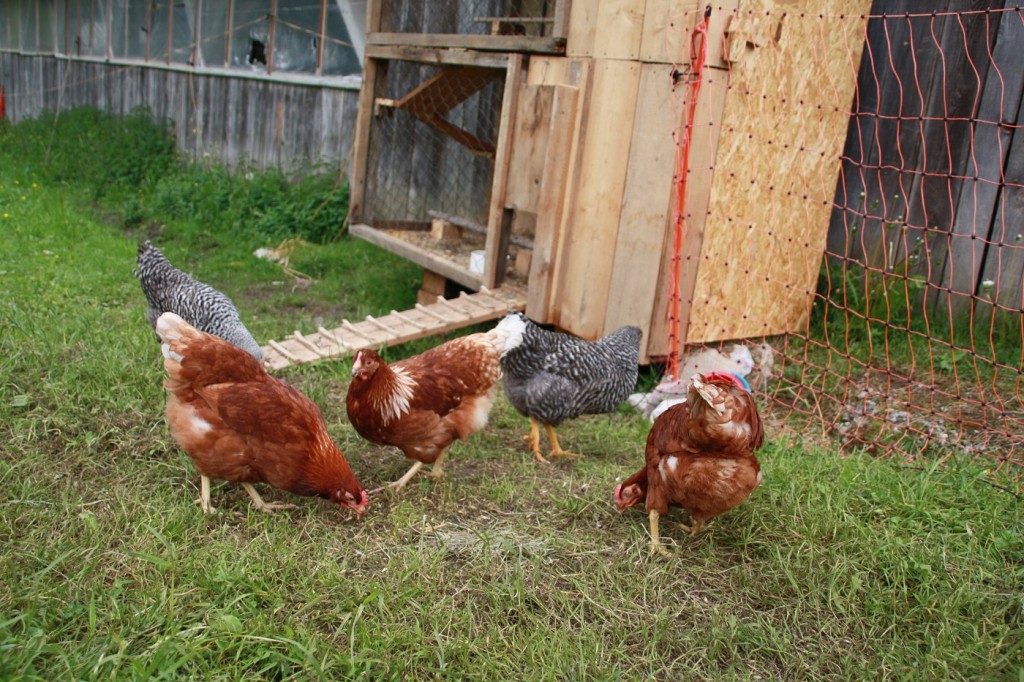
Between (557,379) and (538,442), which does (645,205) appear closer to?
(557,379)

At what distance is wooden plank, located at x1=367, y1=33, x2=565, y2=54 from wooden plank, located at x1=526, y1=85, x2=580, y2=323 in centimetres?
32

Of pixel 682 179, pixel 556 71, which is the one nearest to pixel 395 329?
pixel 556 71

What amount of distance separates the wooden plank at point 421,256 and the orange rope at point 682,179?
1.60m

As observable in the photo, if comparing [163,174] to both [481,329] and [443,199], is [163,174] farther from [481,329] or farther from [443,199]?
[481,329]

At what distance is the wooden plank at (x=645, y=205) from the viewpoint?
5.09 meters

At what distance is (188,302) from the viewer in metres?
4.64

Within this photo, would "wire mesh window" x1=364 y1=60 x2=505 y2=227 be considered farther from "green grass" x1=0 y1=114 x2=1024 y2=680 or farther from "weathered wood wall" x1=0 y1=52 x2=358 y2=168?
"green grass" x1=0 y1=114 x2=1024 y2=680

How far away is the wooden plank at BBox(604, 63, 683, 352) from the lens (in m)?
5.09

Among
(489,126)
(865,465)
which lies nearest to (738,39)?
(865,465)

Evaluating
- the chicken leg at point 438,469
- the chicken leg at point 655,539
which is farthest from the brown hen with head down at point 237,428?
the chicken leg at point 655,539

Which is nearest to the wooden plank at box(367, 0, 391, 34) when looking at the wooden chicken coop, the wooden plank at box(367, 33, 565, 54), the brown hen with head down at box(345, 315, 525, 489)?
the wooden plank at box(367, 33, 565, 54)

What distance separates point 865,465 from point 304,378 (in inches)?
127

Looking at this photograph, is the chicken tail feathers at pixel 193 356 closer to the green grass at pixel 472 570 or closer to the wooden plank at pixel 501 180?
the green grass at pixel 472 570

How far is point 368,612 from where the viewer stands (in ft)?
9.06
